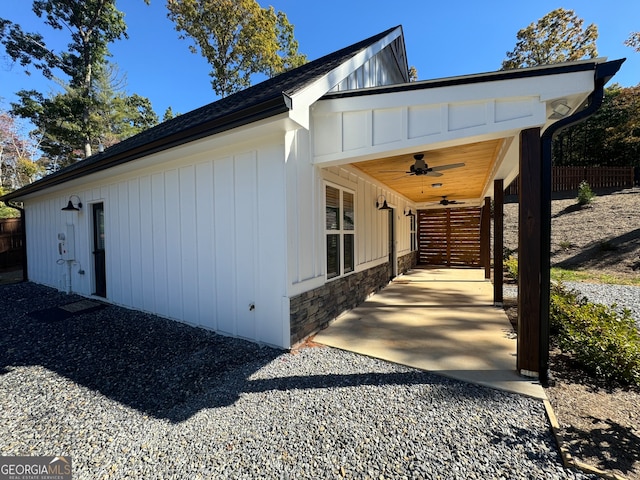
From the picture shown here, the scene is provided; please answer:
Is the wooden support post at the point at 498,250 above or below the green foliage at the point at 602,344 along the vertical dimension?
above

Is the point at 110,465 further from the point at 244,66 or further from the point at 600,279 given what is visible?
the point at 244,66

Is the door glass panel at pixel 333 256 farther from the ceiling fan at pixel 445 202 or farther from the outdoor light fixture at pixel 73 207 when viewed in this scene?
the outdoor light fixture at pixel 73 207

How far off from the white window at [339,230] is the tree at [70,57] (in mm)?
16875

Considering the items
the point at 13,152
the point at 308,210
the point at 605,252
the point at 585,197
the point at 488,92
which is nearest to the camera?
the point at 488,92

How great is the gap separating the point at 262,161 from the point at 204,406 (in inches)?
115

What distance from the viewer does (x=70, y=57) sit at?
579 inches

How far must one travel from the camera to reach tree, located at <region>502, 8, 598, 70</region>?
51.3 ft

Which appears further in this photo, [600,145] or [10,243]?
[600,145]

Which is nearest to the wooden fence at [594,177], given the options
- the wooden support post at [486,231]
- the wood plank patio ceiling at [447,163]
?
the wooden support post at [486,231]

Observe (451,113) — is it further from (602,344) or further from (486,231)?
(486,231)

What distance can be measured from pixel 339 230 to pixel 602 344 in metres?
3.67

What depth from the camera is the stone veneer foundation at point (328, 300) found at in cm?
387

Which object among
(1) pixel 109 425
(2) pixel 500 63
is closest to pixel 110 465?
(1) pixel 109 425

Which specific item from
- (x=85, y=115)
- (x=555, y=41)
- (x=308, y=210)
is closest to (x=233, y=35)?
(x=85, y=115)
